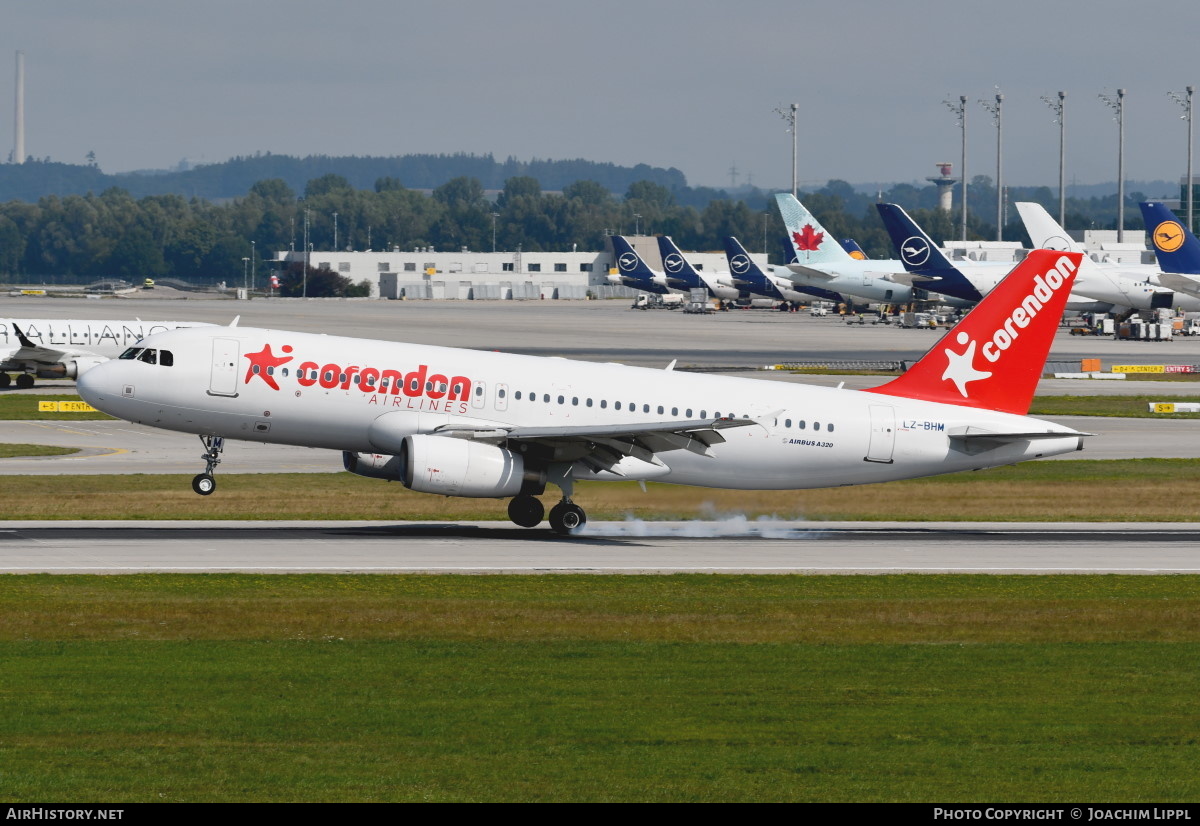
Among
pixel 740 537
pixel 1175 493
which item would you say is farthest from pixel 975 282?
pixel 740 537

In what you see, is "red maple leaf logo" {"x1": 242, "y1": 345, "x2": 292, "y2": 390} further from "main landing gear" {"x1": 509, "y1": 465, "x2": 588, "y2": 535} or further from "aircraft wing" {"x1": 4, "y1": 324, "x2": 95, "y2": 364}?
"aircraft wing" {"x1": 4, "y1": 324, "x2": 95, "y2": 364}

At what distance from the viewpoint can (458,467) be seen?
1496 inches

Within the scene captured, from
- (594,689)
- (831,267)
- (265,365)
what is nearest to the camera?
(594,689)

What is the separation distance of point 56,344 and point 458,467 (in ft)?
211

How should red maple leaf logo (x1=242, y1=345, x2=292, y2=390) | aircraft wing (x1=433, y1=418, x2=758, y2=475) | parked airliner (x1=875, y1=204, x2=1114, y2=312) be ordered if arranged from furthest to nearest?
1. parked airliner (x1=875, y1=204, x2=1114, y2=312)
2. red maple leaf logo (x1=242, y1=345, x2=292, y2=390)
3. aircraft wing (x1=433, y1=418, x2=758, y2=475)

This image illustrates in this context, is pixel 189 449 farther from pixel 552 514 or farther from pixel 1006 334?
pixel 1006 334

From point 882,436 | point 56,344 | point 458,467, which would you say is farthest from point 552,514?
point 56,344

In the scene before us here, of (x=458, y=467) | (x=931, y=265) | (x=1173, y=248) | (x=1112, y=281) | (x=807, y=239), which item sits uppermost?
(x=807, y=239)

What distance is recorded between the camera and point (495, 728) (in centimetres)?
1952

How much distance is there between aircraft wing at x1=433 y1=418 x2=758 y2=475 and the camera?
125 feet

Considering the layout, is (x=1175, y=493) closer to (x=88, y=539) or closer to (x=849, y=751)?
(x=88, y=539)

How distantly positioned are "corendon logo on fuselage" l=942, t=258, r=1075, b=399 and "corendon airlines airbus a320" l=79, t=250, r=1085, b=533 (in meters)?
0.04

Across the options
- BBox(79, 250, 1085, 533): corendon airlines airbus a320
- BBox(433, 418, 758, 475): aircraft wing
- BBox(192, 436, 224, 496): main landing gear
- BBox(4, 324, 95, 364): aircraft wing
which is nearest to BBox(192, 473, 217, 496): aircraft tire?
BBox(192, 436, 224, 496): main landing gear

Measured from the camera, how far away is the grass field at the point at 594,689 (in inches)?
670
